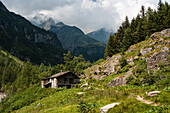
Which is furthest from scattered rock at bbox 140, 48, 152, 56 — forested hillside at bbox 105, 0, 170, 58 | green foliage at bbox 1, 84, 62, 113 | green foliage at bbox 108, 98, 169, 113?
green foliage at bbox 108, 98, 169, 113

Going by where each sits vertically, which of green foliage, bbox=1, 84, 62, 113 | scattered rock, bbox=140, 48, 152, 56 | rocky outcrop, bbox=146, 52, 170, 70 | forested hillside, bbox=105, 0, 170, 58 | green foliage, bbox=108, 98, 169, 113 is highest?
forested hillside, bbox=105, 0, 170, 58

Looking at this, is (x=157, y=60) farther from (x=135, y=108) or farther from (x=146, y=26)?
(x=146, y=26)

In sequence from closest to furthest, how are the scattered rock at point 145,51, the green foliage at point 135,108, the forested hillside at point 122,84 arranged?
the green foliage at point 135,108 → the forested hillside at point 122,84 → the scattered rock at point 145,51

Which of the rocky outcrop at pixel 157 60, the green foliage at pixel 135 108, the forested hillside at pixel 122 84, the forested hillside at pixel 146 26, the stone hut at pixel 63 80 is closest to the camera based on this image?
the green foliage at pixel 135 108

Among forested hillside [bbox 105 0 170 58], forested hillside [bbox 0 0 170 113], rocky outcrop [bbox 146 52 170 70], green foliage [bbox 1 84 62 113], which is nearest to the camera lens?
forested hillside [bbox 0 0 170 113]

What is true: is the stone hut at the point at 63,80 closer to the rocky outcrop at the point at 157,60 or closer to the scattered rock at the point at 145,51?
the scattered rock at the point at 145,51

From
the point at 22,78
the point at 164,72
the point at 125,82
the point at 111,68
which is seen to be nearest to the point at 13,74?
the point at 22,78

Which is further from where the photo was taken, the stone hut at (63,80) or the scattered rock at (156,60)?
the stone hut at (63,80)

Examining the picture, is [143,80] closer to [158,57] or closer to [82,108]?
[158,57]

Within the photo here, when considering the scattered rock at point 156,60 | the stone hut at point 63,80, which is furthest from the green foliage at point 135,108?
the stone hut at point 63,80

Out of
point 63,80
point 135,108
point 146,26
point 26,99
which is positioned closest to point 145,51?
point 146,26

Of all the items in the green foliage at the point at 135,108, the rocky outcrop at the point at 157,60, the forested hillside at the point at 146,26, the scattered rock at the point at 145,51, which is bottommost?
the green foliage at the point at 135,108

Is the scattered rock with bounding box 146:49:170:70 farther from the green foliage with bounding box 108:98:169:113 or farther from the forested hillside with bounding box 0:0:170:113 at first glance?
the green foliage with bounding box 108:98:169:113

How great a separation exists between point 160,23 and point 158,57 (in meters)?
34.7
